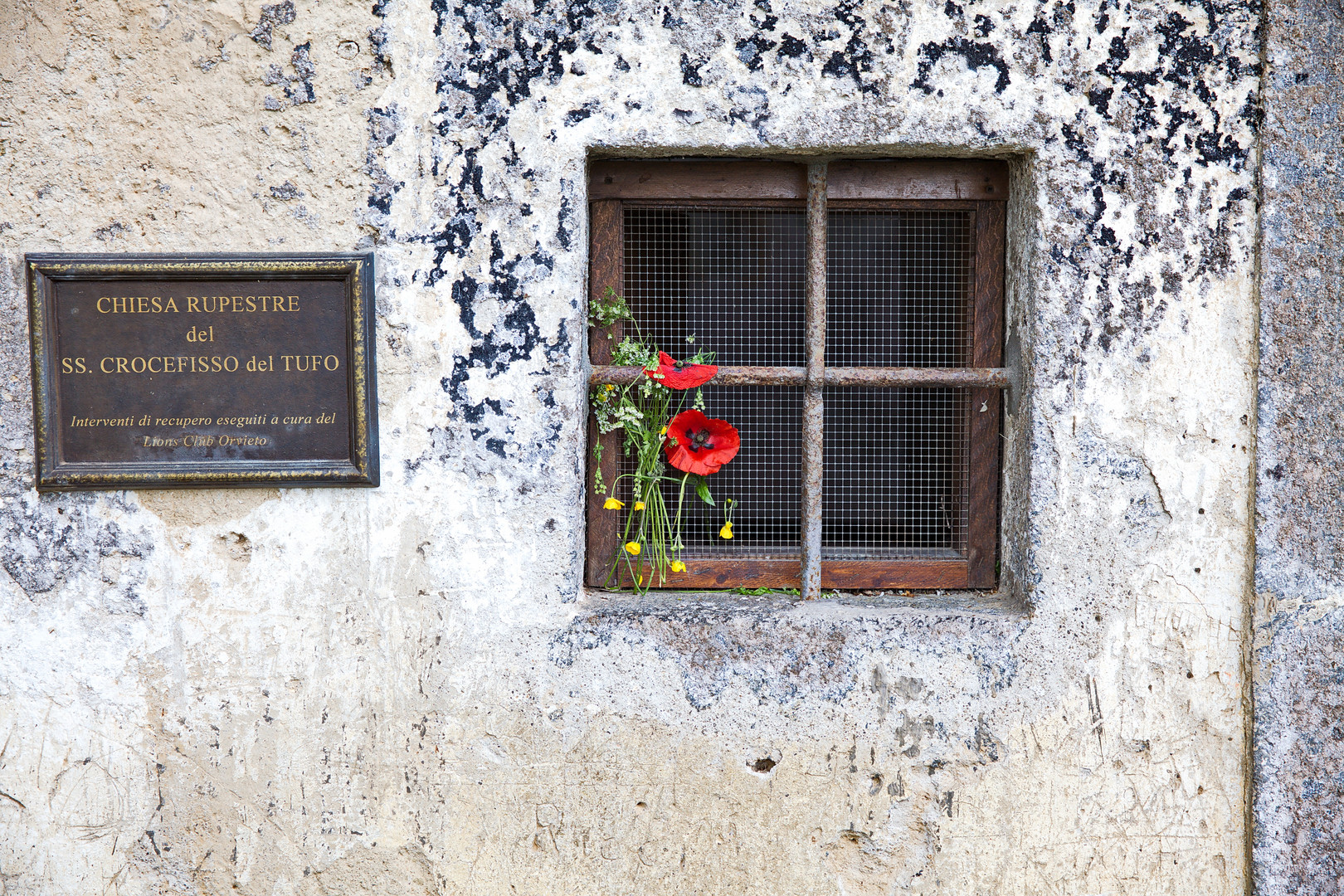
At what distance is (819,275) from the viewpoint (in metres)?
1.87

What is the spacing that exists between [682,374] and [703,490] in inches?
11.0

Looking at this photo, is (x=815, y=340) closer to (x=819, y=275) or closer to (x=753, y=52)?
(x=819, y=275)

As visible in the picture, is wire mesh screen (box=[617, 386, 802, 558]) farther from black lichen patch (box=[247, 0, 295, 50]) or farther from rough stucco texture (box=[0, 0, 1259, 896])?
black lichen patch (box=[247, 0, 295, 50])

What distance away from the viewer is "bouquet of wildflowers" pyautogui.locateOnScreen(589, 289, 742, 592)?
1880 millimetres

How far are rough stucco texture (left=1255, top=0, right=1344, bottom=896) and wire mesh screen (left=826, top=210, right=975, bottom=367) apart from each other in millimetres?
610

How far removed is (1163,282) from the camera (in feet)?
5.87

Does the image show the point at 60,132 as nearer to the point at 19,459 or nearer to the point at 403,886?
the point at 19,459

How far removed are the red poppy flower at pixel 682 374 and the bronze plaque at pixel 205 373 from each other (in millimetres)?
611

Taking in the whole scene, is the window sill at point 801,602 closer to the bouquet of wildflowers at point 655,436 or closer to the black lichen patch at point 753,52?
the bouquet of wildflowers at point 655,436

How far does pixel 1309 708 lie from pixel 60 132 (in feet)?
9.51

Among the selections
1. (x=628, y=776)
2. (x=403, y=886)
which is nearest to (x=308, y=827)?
(x=403, y=886)

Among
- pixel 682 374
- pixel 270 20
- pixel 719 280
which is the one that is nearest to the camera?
pixel 270 20

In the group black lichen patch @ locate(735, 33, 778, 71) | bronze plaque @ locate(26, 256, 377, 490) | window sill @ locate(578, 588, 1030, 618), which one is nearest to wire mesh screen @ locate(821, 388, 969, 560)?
window sill @ locate(578, 588, 1030, 618)

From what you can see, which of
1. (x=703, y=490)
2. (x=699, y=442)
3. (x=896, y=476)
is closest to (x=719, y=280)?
(x=699, y=442)
